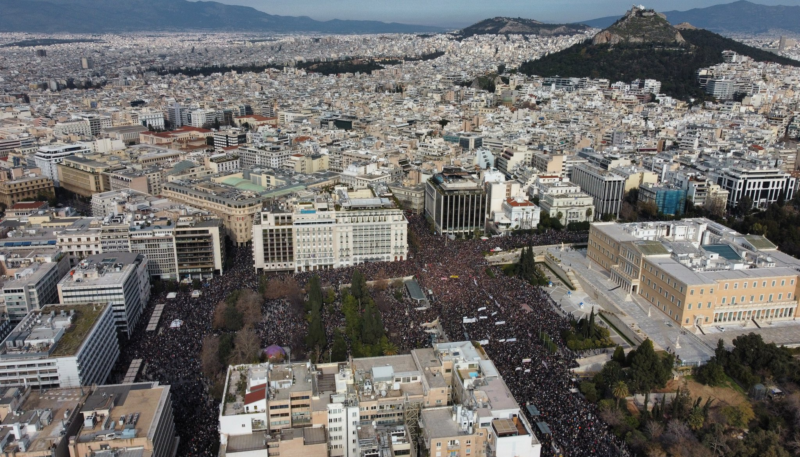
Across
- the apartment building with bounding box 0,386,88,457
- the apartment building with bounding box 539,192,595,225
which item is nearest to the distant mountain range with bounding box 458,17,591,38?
the apartment building with bounding box 539,192,595,225

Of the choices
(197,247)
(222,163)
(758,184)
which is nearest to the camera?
(197,247)

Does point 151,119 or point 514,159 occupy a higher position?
point 514,159

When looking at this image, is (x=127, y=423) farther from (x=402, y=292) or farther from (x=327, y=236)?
(x=327, y=236)

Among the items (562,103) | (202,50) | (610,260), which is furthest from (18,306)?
(202,50)

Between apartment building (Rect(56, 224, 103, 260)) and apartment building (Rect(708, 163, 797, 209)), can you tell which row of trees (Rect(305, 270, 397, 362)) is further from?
apartment building (Rect(708, 163, 797, 209))

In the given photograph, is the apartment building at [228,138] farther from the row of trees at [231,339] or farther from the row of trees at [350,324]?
the row of trees at [231,339]

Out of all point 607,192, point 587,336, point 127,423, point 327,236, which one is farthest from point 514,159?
point 127,423
